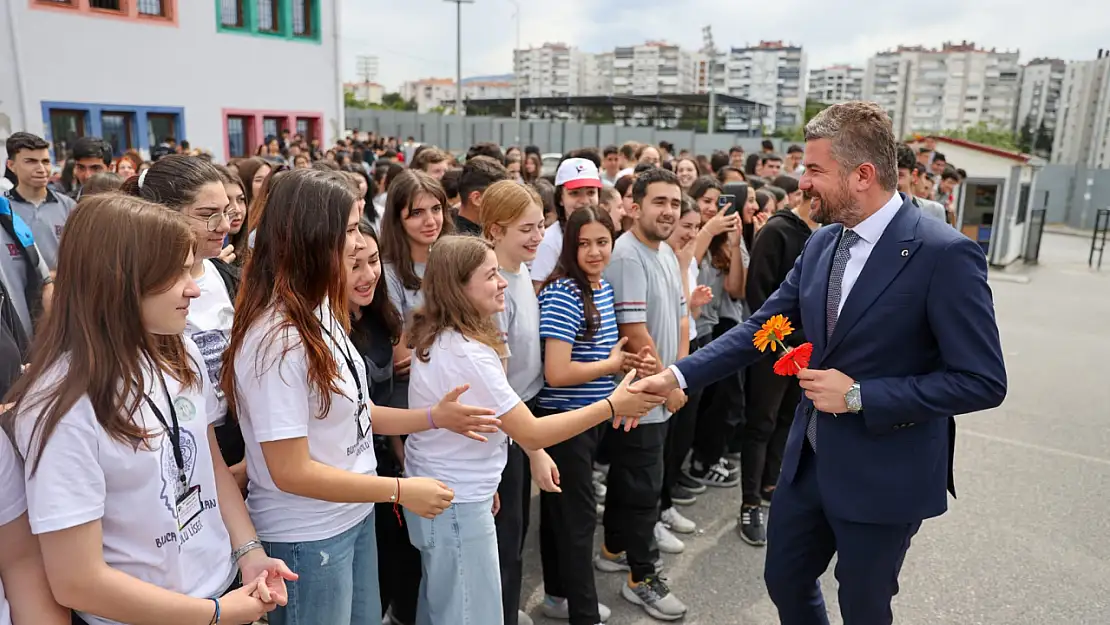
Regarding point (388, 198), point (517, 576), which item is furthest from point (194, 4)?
point (517, 576)

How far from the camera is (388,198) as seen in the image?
354cm

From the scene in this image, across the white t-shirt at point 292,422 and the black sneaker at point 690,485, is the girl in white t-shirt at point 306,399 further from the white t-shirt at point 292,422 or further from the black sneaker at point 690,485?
the black sneaker at point 690,485

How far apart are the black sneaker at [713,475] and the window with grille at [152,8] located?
1768cm

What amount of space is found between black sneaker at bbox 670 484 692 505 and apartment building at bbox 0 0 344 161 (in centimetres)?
1616

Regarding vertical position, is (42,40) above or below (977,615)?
above

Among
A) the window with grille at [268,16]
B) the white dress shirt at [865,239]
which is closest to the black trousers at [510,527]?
the white dress shirt at [865,239]

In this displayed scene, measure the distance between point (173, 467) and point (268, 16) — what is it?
2102cm

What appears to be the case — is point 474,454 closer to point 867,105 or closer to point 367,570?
point 367,570

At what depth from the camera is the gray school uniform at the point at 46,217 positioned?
5.24 m

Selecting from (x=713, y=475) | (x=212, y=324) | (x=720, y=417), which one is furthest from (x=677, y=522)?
(x=212, y=324)

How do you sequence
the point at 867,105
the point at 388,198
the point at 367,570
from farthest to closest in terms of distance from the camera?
the point at 388,198
the point at 867,105
the point at 367,570

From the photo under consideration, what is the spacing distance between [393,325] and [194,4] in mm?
18266

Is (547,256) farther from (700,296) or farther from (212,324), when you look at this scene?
(212,324)

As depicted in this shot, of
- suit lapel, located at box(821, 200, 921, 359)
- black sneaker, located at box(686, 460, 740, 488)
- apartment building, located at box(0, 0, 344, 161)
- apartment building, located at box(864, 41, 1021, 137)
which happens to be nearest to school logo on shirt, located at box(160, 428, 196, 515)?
suit lapel, located at box(821, 200, 921, 359)
